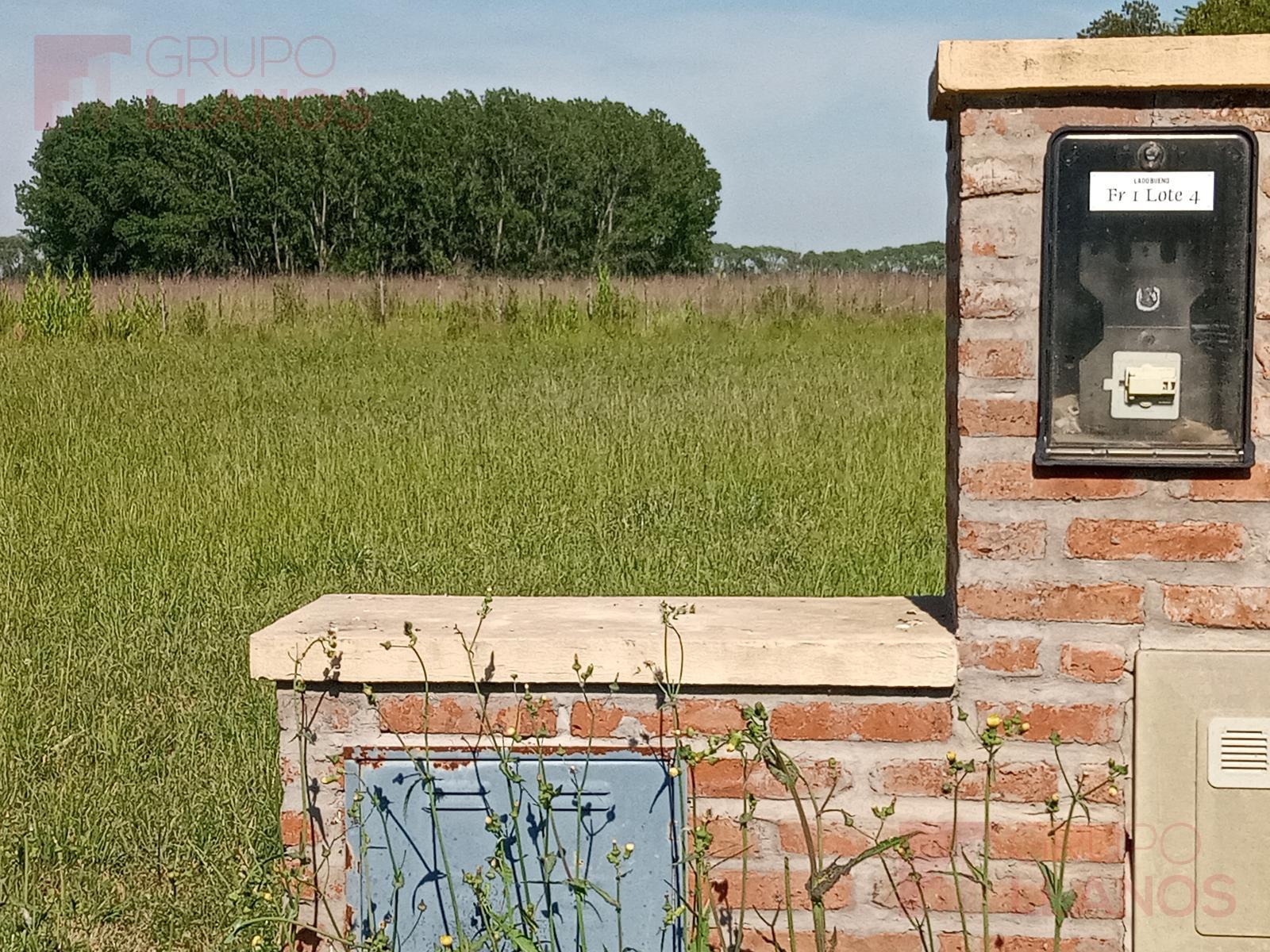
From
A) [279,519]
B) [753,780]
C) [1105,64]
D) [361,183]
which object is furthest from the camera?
[361,183]

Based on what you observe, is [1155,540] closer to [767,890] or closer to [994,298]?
[994,298]

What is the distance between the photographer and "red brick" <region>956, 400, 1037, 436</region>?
279cm

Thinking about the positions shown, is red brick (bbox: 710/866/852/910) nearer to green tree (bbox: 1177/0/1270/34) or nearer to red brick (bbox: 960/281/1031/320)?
red brick (bbox: 960/281/1031/320)

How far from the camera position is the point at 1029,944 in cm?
288

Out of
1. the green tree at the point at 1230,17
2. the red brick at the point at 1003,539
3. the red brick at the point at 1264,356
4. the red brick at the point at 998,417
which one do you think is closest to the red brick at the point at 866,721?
the red brick at the point at 1003,539

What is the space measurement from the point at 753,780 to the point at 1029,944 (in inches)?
25.4

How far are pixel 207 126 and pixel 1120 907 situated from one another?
56771 mm

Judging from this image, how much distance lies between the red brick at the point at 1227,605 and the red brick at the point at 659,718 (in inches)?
35.8

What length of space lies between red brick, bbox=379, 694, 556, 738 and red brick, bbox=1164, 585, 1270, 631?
1280 mm

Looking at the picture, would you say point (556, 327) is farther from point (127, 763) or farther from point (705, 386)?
point (127, 763)

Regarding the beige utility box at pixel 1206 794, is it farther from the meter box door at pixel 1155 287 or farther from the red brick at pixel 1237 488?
the meter box door at pixel 1155 287

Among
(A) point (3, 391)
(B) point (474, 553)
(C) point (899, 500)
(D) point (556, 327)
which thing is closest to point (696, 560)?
(B) point (474, 553)

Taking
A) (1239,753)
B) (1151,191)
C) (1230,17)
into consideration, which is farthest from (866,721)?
(1230,17)

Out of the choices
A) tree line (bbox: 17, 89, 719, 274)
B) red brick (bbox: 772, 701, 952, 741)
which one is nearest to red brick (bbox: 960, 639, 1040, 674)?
red brick (bbox: 772, 701, 952, 741)
